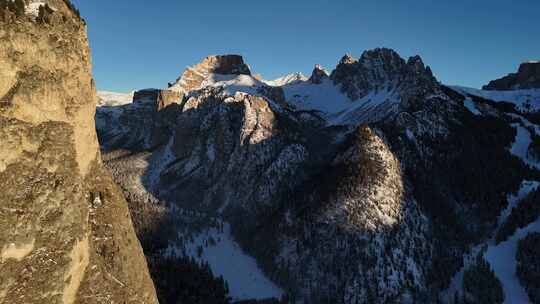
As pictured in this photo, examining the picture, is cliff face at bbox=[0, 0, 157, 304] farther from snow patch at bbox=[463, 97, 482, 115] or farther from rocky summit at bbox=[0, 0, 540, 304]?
snow patch at bbox=[463, 97, 482, 115]

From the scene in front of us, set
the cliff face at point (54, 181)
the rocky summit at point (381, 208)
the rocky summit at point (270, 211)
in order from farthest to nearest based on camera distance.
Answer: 1. the rocky summit at point (381, 208)
2. the rocky summit at point (270, 211)
3. the cliff face at point (54, 181)

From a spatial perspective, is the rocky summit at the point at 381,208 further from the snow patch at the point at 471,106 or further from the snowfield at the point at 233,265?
the snowfield at the point at 233,265

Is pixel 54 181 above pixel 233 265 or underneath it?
above

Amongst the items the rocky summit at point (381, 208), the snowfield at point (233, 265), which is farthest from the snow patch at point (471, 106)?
the snowfield at point (233, 265)

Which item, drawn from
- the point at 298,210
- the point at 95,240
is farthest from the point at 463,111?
the point at 95,240

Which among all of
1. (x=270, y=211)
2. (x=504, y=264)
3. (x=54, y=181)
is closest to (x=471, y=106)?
(x=504, y=264)

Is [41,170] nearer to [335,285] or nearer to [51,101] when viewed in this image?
[51,101]

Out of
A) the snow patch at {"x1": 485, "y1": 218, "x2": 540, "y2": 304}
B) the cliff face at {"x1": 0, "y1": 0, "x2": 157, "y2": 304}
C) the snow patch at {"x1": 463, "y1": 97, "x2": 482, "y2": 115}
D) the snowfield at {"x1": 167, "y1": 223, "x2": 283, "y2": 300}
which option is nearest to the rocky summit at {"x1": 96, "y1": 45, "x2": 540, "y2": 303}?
the snow patch at {"x1": 463, "y1": 97, "x2": 482, "y2": 115}

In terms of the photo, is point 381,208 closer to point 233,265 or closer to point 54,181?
point 233,265
